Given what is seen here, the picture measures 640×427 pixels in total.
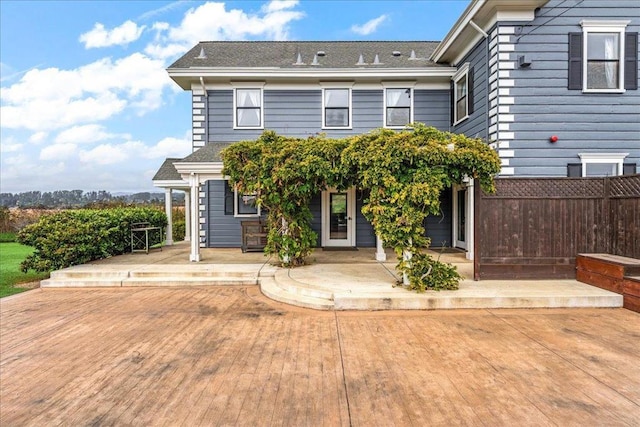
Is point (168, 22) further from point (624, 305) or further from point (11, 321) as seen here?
point (624, 305)

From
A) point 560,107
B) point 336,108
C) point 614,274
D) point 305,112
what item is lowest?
point 614,274

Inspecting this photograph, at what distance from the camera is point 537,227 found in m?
6.46

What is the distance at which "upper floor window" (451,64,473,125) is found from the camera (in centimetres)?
901

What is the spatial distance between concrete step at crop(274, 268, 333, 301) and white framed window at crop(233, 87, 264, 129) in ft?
19.3

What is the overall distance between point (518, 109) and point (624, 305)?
14.5 feet

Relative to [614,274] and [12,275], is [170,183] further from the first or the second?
[614,274]

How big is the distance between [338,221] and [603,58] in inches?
298

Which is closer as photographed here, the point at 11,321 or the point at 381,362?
the point at 381,362

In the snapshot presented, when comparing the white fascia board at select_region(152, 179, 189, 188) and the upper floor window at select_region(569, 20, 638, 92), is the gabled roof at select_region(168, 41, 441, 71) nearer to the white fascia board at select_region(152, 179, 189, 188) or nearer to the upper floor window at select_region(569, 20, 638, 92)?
the white fascia board at select_region(152, 179, 189, 188)

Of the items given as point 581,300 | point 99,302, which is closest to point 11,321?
point 99,302

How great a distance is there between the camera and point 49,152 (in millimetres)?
16828

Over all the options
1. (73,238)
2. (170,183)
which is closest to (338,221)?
(170,183)

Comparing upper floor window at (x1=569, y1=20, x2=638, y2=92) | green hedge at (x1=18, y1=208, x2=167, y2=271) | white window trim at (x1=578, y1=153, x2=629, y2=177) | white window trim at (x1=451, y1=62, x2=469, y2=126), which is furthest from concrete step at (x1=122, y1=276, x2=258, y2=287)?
upper floor window at (x1=569, y1=20, x2=638, y2=92)

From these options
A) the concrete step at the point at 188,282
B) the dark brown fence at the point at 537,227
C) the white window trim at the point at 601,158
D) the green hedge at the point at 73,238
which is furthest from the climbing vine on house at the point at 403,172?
the green hedge at the point at 73,238
